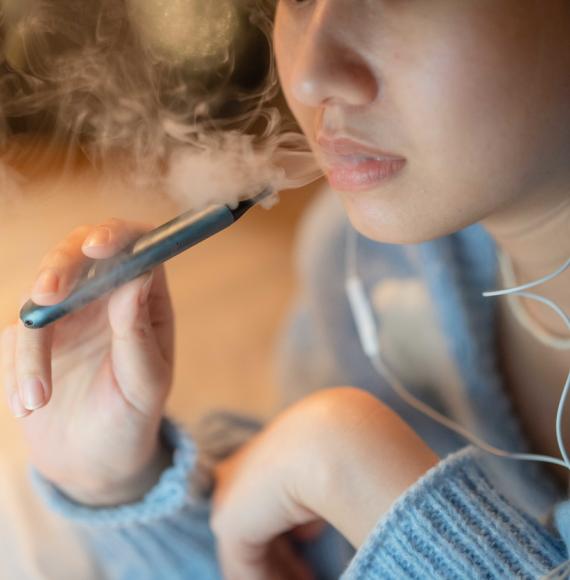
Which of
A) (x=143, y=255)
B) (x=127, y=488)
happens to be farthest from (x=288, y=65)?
(x=127, y=488)

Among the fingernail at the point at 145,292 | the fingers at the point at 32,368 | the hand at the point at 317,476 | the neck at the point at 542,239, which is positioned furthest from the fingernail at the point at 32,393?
the neck at the point at 542,239

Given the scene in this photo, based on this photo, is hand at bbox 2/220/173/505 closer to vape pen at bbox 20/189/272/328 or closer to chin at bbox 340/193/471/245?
vape pen at bbox 20/189/272/328

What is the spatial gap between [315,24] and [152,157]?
0.52 feet

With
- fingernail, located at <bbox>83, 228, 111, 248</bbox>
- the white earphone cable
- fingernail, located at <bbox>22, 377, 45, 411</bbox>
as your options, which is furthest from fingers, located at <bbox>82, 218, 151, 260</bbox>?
the white earphone cable

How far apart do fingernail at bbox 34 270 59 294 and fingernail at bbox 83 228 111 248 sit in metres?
0.03

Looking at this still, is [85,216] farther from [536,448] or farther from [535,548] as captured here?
[536,448]

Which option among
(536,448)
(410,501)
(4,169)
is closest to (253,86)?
(4,169)

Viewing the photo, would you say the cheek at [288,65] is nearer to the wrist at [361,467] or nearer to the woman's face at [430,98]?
the woman's face at [430,98]

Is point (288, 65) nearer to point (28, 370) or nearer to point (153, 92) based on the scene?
point (153, 92)

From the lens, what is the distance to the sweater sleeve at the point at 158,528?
71 cm

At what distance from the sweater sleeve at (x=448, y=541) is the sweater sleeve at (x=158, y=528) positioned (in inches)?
8.4

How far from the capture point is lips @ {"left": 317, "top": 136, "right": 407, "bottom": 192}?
0.55 m

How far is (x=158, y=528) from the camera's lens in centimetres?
74

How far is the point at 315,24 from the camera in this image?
1.72 feet
